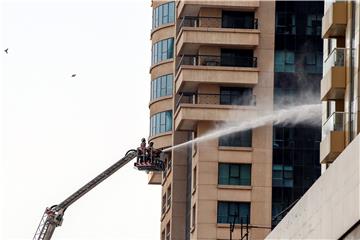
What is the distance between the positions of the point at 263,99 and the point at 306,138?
4342mm

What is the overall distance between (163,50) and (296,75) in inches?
536

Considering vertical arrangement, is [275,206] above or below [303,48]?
below

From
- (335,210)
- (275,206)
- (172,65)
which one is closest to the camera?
(335,210)

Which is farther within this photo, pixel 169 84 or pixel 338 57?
pixel 169 84

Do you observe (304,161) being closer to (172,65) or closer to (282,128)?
(282,128)

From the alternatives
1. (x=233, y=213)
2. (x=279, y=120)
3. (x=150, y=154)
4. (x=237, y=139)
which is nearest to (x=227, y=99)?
(x=237, y=139)

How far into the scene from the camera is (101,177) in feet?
437

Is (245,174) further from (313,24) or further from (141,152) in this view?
(313,24)

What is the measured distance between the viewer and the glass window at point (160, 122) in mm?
145375

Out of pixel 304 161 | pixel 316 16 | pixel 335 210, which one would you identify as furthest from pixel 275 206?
pixel 335 210

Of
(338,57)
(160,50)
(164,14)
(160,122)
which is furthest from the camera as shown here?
(160,50)

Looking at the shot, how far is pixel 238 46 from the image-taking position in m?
136

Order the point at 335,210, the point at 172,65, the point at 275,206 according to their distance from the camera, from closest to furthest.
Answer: the point at 335,210 < the point at 275,206 < the point at 172,65

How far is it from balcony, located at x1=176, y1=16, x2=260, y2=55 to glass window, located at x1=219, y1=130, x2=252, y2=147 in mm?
6594
